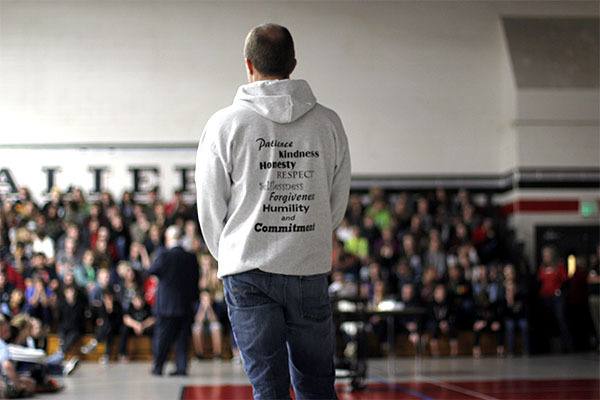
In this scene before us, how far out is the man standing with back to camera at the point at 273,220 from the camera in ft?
12.4

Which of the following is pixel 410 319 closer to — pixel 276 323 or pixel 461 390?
pixel 461 390

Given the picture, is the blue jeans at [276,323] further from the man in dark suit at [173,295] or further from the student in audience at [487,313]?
the student in audience at [487,313]

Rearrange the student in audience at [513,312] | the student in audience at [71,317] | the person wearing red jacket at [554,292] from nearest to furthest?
the student in audience at [71,317] → the student in audience at [513,312] → the person wearing red jacket at [554,292]

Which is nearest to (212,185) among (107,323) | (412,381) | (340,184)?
(340,184)

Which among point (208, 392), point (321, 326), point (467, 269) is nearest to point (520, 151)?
point (467, 269)

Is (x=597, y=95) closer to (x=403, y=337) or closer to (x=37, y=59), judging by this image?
(x=403, y=337)

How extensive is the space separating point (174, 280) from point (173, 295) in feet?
0.64

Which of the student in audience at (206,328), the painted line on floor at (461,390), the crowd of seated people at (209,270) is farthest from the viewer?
the crowd of seated people at (209,270)

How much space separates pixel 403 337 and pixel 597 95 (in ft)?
23.8

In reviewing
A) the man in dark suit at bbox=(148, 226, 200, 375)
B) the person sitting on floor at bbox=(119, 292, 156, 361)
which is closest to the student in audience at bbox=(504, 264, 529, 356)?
the person sitting on floor at bbox=(119, 292, 156, 361)

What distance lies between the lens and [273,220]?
3809 mm

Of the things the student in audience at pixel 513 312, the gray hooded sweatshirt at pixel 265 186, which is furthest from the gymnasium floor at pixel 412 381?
the gray hooded sweatshirt at pixel 265 186

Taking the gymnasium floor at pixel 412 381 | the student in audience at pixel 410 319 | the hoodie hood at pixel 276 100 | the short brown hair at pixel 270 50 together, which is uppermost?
the short brown hair at pixel 270 50

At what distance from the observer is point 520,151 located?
22109mm
